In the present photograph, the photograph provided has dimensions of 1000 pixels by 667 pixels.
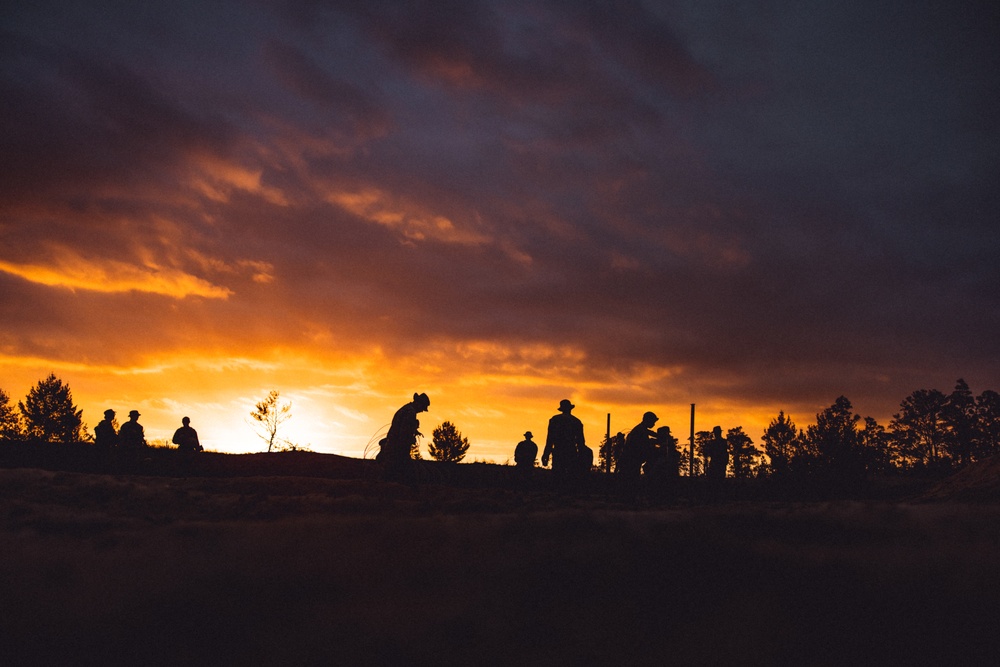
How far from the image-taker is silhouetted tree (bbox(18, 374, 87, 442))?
5619cm

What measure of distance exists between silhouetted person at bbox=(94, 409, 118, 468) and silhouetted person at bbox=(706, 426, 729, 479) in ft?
50.8

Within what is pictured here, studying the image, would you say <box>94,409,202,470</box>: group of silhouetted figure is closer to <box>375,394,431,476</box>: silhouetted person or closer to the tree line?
<box>375,394,431,476</box>: silhouetted person

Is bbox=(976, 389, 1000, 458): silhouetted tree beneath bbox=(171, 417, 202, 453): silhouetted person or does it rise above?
above

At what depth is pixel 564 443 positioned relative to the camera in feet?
44.5

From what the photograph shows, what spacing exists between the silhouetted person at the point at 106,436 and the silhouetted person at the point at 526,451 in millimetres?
10515

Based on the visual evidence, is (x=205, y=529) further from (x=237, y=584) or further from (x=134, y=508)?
(x=134, y=508)

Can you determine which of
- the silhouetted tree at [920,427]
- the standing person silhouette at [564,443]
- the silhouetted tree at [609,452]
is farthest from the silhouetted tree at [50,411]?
the silhouetted tree at [920,427]

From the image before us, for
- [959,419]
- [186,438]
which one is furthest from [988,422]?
[186,438]

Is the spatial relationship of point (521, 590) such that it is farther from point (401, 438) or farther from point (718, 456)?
point (718, 456)

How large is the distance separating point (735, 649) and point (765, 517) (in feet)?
2.37

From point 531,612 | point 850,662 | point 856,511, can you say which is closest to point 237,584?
point 531,612

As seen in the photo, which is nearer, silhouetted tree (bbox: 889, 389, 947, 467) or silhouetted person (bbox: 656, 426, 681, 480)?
silhouetted person (bbox: 656, 426, 681, 480)

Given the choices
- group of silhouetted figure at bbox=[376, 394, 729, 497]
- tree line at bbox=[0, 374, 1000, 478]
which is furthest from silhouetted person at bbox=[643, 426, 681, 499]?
tree line at bbox=[0, 374, 1000, 478]

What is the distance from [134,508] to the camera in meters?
4.49
